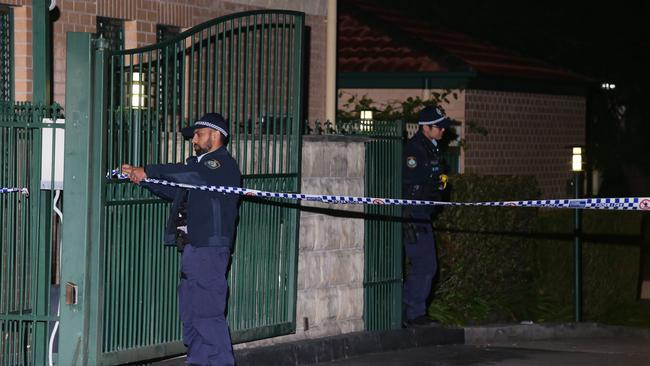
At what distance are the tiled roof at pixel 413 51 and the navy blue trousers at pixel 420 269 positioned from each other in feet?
22.3

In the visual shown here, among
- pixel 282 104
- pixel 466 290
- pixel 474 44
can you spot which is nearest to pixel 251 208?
pixel 282 104

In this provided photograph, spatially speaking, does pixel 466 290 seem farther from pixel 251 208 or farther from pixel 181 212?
pixel 181 212

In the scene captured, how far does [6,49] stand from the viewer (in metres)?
12.5

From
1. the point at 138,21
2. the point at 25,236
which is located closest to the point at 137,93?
the point at 25,236

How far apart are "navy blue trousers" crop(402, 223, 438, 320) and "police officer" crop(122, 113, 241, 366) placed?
11.8 ft

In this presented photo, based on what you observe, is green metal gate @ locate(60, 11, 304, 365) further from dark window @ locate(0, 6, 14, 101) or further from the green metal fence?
dark window @ locate(0, 6, 14, 101)

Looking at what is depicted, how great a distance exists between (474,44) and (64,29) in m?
10.8

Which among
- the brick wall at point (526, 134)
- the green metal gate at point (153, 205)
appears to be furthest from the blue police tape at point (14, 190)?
the brick wall at point (526, 134)

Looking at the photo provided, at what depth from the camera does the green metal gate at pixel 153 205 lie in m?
9.65

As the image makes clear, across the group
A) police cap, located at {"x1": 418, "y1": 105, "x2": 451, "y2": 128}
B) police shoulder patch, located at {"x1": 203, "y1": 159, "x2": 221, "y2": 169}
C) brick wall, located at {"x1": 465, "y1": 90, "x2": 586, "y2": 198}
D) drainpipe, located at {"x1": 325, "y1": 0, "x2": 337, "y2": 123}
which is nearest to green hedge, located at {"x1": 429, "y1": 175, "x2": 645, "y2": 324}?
police cap, located at {"x1": 418, "y1": 105, "x2": 451, "y2": 128}

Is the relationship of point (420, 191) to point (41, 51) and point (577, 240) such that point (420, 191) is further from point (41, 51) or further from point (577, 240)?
point (41, 51)

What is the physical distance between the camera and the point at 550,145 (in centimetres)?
2244

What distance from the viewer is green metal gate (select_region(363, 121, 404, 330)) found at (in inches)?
509

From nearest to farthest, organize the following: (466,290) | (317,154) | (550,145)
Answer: (317,154) → (466,290) → (550,145)
